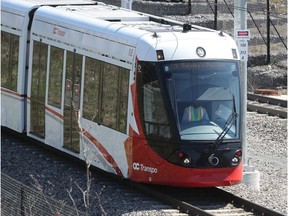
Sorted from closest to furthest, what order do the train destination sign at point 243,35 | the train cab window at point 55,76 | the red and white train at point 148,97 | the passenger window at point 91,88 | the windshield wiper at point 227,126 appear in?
the red and white train at point 148,97 < the windshield wiper at point 227,126 < the passenger window at point 91,88 < the train destination sign at point 243,35 < the train cab window at point 55,76

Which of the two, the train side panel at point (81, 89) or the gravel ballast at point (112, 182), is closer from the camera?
the gravel ballast at point (112, 182)

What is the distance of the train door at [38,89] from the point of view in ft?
69.3

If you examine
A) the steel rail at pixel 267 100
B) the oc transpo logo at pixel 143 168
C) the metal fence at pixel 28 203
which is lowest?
the steel rail at pixel 267 100

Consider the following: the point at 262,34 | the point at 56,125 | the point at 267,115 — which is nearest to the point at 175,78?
the point at 56,125

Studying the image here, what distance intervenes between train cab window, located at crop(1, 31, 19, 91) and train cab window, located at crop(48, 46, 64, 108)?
6.09 feet

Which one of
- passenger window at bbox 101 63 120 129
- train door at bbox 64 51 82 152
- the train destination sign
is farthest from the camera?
train door at bbox 64 51 82 152

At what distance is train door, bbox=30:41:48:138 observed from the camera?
21125mm

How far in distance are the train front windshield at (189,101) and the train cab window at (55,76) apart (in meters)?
3.23

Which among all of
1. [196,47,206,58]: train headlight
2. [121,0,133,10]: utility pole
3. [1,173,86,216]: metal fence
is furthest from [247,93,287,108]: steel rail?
[1,173,86,216]: metal fence

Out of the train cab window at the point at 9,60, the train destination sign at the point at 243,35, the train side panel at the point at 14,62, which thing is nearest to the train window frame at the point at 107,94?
the train destination sign at the point at 243,35

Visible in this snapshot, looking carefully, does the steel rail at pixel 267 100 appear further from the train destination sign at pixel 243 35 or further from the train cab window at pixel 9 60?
the train destination sign at pixel 243 35

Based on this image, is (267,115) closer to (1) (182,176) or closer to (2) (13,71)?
(2) (13,71)

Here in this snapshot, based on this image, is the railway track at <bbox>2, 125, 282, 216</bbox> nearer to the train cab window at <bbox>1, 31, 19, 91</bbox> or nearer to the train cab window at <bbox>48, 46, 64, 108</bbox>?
the train cab window at <bbox>48, 46, 64, 108</bbox>

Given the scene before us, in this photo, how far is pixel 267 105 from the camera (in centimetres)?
2973
